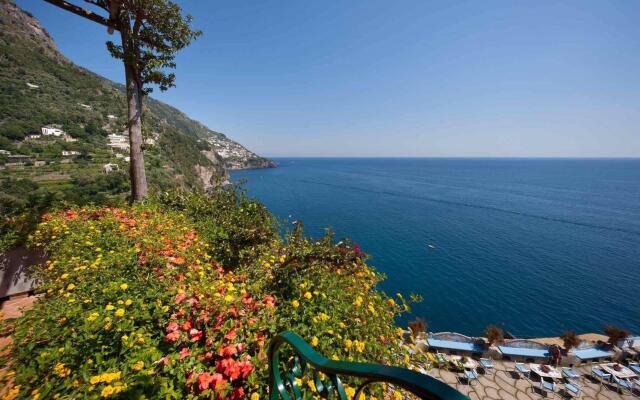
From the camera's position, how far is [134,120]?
7.01m

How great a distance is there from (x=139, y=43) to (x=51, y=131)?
67.5m

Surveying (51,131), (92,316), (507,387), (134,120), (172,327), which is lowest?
(507,387)

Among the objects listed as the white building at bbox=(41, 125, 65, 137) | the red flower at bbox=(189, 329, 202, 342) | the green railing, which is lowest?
the red flower at bbox=(189, 329, 202, 342)

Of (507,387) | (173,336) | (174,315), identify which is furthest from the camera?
(507,387)

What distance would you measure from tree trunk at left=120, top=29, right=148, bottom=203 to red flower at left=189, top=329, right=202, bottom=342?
6559mm

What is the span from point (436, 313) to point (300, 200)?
4650cm

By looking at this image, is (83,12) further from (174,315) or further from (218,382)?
(218,382)

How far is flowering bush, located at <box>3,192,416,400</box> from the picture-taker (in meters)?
2.18

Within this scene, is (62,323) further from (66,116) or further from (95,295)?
(66,116)

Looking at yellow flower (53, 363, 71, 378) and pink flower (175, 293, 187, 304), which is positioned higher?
pink flower (175, 293, 187, 304)

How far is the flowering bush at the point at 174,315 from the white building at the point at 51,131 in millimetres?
68411

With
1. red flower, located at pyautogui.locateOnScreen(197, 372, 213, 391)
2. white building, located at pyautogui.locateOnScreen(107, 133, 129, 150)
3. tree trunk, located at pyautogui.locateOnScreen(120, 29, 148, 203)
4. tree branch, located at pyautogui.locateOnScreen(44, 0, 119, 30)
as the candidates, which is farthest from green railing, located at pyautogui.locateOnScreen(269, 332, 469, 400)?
white building, located at pyautogui.locateOnScreen(107, 133, 129, 150)

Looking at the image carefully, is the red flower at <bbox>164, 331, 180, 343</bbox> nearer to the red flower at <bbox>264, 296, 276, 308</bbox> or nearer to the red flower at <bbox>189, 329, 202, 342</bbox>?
the red flower at <bbox>189, 329, 202, 342</bbox>

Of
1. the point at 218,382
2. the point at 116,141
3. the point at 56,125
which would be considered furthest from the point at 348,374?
the point at 56,125
